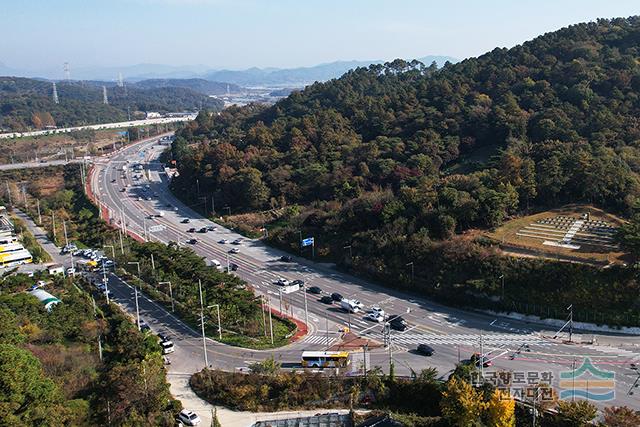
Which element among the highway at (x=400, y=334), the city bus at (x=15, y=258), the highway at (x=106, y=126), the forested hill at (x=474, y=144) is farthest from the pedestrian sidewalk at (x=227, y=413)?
the highway at (x=106, y=126)

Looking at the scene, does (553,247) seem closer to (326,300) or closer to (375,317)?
(375,317)

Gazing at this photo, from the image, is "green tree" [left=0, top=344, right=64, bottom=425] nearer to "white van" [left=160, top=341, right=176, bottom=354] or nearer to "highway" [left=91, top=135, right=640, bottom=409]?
"highway" [left=91, top=135, right=640, bottom=409]

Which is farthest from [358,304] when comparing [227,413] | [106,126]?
[106,126]

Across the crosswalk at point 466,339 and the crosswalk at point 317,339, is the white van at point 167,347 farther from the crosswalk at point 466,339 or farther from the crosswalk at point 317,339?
the crosswalk at point 466,339

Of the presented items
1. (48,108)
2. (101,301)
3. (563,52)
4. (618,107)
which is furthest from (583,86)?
(48,108)

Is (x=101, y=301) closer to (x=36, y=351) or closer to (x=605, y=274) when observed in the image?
(x=36, y=351)

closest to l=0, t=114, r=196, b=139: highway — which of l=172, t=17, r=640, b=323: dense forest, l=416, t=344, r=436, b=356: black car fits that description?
l=172, t=17, r=640, b=323: dense forest
